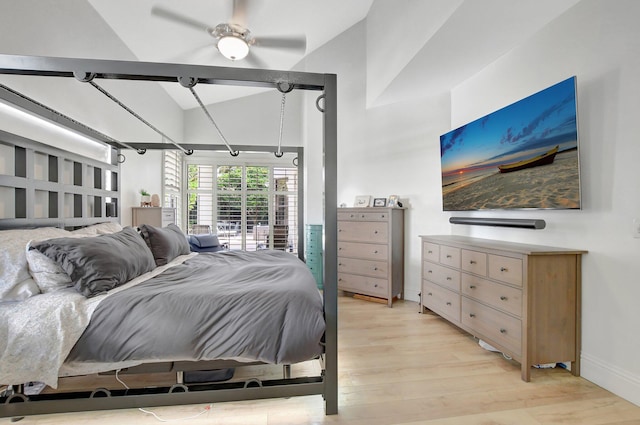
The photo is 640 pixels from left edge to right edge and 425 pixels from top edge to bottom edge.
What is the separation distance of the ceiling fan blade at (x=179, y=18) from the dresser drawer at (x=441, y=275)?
2971 millimetres

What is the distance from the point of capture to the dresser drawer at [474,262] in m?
2.36

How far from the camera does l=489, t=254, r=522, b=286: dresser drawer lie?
6.72ft

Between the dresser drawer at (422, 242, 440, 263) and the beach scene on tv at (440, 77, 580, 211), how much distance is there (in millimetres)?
476

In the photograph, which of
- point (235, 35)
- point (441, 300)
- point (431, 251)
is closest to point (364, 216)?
point (431, 251)

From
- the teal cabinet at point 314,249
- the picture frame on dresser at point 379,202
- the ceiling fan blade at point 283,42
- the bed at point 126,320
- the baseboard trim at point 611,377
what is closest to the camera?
the bed at point 126,320

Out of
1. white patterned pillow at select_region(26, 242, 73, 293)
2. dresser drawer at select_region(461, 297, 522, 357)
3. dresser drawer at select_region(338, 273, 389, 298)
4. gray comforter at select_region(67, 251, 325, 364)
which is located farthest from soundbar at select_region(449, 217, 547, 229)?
white patterned pillow at select_region(26, 242, 73, 293)

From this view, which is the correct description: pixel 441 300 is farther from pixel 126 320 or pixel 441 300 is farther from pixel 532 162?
pixel 126 320

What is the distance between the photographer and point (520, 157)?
239 cm

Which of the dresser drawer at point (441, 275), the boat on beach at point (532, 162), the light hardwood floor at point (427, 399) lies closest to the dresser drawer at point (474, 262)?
the dresser drawer at point (441, 275)

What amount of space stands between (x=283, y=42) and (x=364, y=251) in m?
2.53

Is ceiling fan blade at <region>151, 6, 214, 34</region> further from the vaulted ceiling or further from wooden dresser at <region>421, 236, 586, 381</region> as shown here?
wooden dresser at <region>421, 236, 586, 381</region>

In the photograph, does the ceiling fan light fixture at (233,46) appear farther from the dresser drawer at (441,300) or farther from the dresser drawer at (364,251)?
the dresser drawer at (441,300)

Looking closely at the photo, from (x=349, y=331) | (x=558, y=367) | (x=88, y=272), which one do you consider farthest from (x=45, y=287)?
(x=558, y=367)

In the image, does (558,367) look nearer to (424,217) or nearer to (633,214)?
(633,214)
